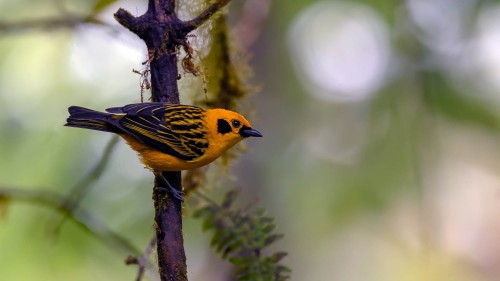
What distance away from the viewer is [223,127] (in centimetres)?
313

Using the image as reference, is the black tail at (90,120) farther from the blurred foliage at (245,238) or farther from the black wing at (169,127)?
the blurred foliage at (245,238)

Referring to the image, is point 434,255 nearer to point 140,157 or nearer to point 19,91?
point 140,157

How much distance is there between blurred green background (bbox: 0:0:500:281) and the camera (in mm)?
4617

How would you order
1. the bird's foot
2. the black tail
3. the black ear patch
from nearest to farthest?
the bird's foot, the black tail, the black ear patch

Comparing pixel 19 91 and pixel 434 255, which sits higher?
→ pixel 19 91

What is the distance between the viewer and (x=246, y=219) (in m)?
2.75

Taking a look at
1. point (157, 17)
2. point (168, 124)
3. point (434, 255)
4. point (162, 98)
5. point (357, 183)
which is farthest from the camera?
point (357, 183)

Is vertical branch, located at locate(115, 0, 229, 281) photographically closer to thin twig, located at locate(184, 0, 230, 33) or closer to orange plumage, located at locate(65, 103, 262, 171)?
thin twig, located at locate(184, 0, 230, 33)

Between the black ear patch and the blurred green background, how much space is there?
3.13ft

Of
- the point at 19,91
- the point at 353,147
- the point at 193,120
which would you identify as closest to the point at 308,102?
the point at 353,147

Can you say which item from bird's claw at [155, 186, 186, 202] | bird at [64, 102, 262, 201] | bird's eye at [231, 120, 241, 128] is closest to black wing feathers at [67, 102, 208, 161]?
bird at [64, 102, 262, 201]

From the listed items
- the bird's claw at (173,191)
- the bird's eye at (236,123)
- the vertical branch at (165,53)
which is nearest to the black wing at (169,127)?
the bird's eye at (236,123)

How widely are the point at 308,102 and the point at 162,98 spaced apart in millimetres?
3620

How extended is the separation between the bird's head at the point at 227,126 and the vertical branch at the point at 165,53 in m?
0.50
